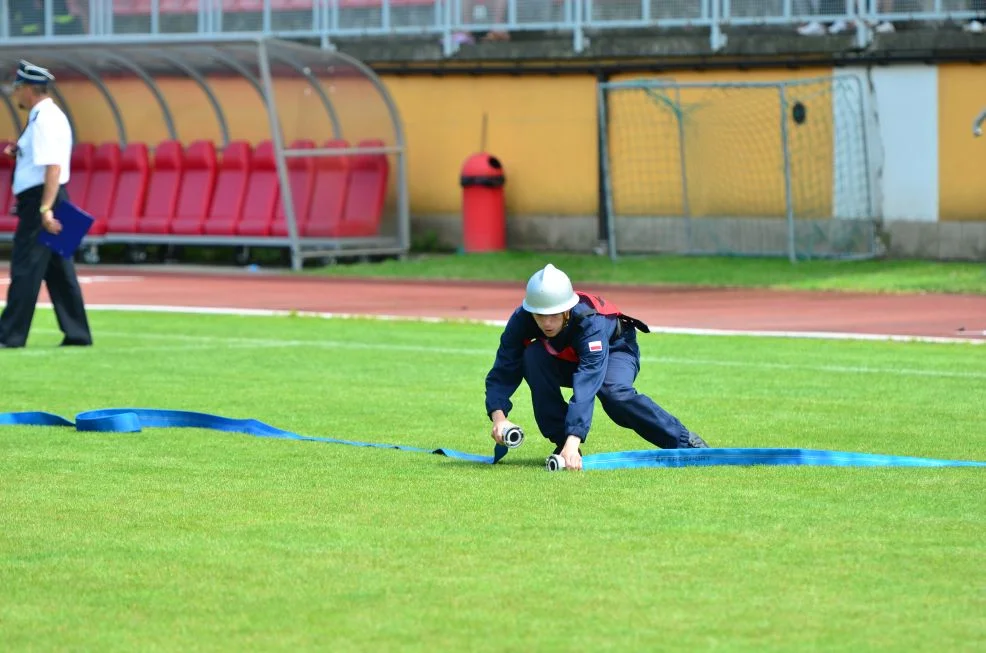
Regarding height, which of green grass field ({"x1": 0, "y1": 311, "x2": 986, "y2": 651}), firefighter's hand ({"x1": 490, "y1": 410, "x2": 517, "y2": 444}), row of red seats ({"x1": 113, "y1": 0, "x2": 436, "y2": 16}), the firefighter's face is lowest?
green grass field ({"x1": 0, "y1": 311, "x2": 986, "y2": 651})

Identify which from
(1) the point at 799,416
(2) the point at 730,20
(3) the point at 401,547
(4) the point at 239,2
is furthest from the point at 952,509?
(4) the point at 239,2

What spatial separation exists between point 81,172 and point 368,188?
5.28 metres

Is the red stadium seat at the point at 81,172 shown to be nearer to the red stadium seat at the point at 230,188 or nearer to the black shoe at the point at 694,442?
the red stadium seat at the point at 230,188

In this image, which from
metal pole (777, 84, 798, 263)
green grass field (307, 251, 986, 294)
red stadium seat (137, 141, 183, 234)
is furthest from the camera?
red stadium seat (137, 141, 183, 234)

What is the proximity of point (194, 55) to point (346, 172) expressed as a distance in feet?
9.10

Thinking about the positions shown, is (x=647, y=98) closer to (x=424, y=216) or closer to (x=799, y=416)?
(x=424, y=216)

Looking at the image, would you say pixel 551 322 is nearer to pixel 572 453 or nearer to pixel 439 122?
pixel 572 453

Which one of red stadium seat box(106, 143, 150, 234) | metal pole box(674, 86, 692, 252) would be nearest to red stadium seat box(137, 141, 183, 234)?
red stadium seat box(106, 143, 150, 234)

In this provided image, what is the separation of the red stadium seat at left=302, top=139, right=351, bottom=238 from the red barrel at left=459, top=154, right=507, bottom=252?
1.84 meters

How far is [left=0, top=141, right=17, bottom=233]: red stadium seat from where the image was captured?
30203 millimetres

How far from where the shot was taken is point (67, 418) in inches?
447

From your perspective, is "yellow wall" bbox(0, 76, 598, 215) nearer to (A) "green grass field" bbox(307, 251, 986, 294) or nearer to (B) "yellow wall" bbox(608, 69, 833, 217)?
(B) "yellow wall" bbox(608, 69, 833, 217)

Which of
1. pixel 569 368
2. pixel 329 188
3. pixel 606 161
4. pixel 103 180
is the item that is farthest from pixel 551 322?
pixel 103 180

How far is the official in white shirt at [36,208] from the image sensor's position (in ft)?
50.7
